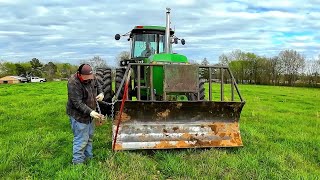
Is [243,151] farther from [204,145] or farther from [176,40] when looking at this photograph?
[176,40]

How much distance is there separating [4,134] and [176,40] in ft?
19.1

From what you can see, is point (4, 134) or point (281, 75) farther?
point (281, 75)

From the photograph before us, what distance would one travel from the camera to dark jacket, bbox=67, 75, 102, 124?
6000 mm

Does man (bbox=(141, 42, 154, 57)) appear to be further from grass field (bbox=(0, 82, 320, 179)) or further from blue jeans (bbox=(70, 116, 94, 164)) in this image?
blue jeans (bbox=(70, 116, 94, 164))

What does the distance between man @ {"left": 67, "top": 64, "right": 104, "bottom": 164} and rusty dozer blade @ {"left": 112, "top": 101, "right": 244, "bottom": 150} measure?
69cm

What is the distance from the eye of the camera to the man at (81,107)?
601 centimetres

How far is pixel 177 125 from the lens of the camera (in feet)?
23.5

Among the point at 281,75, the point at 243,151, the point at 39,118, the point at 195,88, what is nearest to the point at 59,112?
the point at 39,118

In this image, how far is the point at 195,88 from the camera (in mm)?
7922

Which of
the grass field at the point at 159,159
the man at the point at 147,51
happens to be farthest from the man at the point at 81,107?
the man at the point at 147,51

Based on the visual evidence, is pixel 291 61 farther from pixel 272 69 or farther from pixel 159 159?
pixel 159 159

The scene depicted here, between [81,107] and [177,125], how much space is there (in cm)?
201

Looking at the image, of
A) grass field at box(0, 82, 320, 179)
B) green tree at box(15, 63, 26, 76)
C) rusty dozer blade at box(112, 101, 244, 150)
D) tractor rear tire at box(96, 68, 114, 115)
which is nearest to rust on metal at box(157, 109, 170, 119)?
rusty dozer blade at box(112, 101, 244, 150)

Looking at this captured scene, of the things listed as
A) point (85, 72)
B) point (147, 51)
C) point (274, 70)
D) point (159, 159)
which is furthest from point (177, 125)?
point (274, 70)
